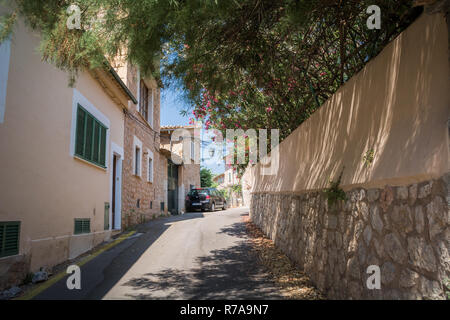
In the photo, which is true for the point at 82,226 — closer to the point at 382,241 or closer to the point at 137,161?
the point at 137,161

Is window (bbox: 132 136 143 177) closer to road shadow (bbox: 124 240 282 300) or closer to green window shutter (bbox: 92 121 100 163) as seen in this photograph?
green window shutter (bbox: 92 121 100 163)

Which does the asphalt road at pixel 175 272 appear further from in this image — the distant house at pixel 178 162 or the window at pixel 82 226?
the distant house at pixel 178 162

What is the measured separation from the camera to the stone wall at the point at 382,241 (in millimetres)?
2146

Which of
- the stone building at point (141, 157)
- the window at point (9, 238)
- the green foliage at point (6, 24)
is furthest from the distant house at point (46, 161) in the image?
the stone building at point (141, 157)

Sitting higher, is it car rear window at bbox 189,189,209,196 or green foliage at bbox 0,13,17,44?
green foliage at bbox 0,13,17,44

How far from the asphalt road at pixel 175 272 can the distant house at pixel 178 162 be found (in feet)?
29.7

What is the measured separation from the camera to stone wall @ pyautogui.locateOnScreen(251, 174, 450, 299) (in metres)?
2.15

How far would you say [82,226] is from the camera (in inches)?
272

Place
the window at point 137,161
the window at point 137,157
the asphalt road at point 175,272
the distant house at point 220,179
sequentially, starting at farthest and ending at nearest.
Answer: the distant house at point 220,179 < the window at point 137,161 < the window at point 137,157 < the asphalt road at point 175,272

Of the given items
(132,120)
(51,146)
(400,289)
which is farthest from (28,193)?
(132,120)

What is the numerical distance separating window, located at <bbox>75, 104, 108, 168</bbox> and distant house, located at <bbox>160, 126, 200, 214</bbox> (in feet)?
25.3

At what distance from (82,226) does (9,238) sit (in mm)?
2457
